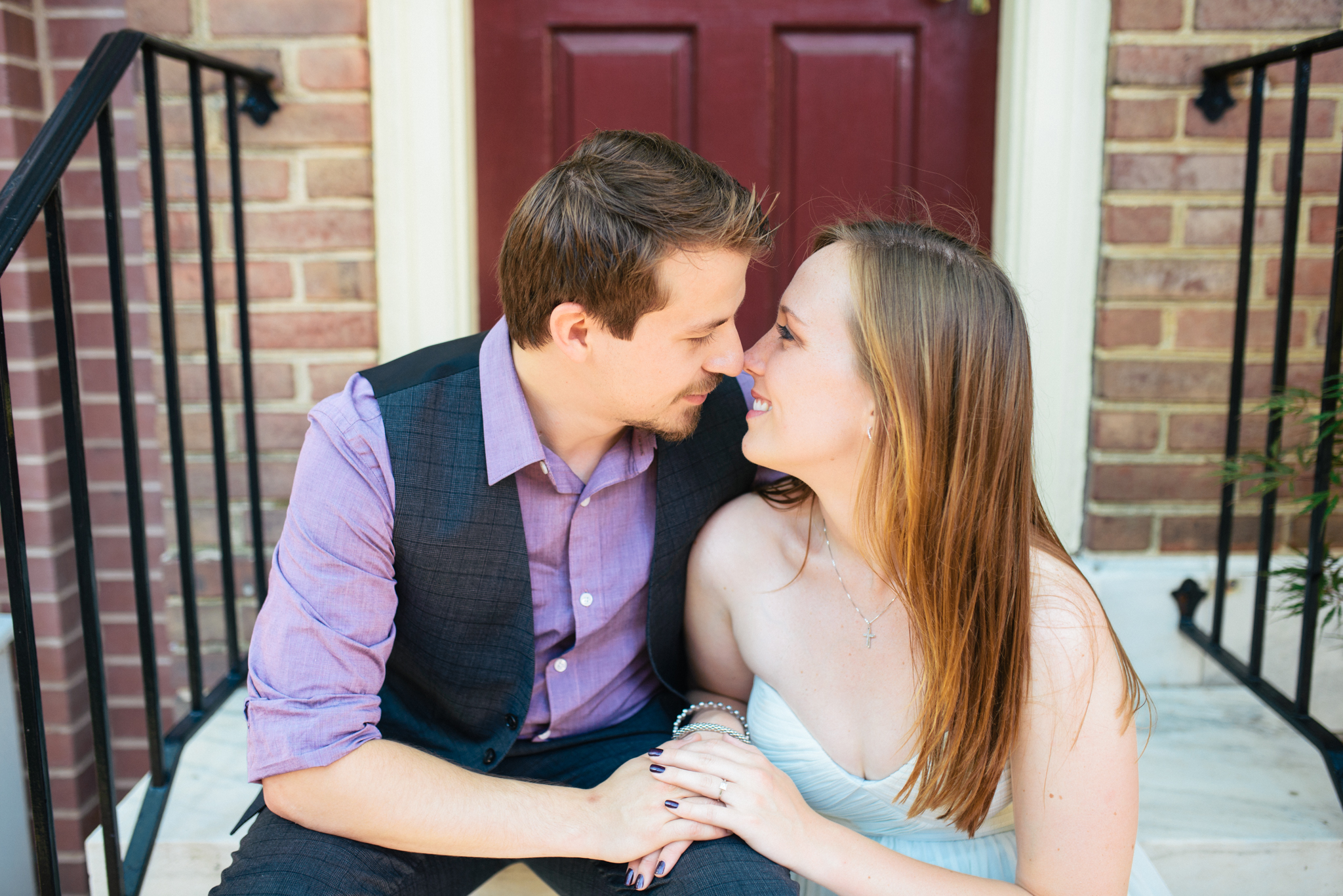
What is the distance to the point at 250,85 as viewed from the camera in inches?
82.4

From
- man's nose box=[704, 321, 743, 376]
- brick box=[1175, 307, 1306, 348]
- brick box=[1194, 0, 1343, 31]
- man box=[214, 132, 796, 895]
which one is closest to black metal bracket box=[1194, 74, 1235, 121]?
brick box=[1194, 0, 1343, 31]

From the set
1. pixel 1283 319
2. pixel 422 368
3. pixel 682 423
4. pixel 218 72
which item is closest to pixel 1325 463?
pixel 1283 319

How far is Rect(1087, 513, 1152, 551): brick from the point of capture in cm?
225

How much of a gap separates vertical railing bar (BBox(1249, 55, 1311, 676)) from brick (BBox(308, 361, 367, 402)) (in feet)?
6.17

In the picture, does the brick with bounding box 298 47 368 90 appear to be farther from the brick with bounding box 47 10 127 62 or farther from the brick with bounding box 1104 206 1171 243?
the brick with bounding box 1104 206 1171 243

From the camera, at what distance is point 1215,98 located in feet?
6.82

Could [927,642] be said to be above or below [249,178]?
below

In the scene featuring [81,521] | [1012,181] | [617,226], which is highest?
[1012,181]

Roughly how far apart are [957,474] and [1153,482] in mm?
1091

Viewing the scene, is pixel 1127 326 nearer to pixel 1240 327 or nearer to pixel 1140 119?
pixel 1240 327

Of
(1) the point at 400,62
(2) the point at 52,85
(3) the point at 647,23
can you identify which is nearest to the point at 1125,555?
(3) the point at 647,23

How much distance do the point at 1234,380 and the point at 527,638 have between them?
60.7 inches

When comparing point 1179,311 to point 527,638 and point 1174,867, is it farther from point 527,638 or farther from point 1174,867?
point 527,638

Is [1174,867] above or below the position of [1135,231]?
below
